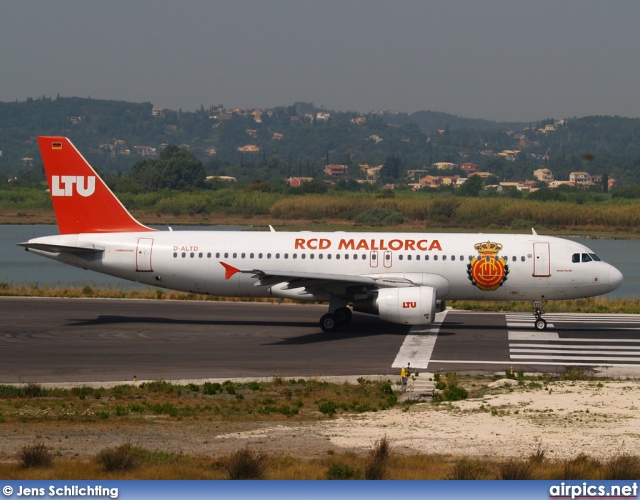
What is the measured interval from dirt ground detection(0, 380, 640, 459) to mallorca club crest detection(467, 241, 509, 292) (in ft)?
42.4

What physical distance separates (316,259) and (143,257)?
6951 millimetres

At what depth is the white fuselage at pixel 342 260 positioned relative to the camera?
34.8 m

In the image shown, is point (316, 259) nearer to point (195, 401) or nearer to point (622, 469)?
point (195, 401)

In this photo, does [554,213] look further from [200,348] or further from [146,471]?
[146,471]

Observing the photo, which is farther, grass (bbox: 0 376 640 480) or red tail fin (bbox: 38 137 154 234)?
red tail fin (bbox: 38 137 154 234)

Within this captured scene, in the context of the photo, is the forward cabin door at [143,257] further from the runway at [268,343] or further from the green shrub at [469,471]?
the green shrub at [469,471]

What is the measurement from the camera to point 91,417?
20031 mm

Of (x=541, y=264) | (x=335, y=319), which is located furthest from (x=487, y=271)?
(x=335, y=319)

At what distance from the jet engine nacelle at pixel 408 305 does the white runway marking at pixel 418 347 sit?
0.78m

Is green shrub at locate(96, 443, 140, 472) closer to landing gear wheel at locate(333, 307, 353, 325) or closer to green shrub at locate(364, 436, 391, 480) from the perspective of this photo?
green shrub at locate(364, 436, 391, 480)

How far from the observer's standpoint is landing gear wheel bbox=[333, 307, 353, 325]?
34625 millimetres

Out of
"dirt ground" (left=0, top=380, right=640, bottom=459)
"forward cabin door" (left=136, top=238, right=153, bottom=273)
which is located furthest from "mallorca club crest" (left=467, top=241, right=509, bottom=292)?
"dirt ground" (left=0, top=380, right=640, bottom=459)

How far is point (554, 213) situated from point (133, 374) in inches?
3387

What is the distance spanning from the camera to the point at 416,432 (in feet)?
60.4
